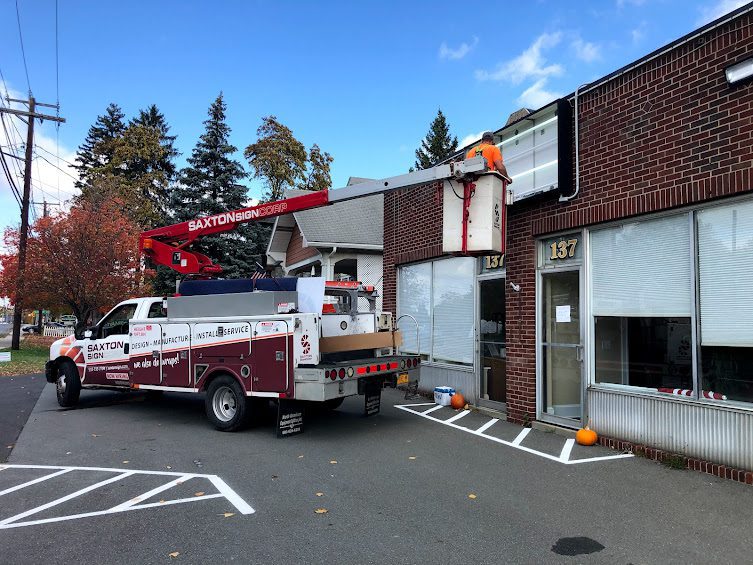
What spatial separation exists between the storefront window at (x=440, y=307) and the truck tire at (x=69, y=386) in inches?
262

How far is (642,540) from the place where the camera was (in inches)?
161

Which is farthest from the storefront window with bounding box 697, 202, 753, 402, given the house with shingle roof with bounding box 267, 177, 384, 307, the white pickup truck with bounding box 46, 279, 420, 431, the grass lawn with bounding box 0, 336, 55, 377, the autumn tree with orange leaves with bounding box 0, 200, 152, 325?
the autumn tree with orange leaves with bounding box 0, 200, 152, 325

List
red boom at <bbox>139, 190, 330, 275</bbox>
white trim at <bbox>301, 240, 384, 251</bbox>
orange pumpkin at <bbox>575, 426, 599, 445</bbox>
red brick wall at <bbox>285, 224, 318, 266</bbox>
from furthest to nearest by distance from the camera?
red brick wall at <bbox>285, 224, 318, 266</bbox> < white trim at <bbox>301, 240, 384, 251</bbox> < red boom at <bbox>139, 190, 330, 275</bbox> < orange pumpkin at <bbox>575, 426, 599, 445</bbox>

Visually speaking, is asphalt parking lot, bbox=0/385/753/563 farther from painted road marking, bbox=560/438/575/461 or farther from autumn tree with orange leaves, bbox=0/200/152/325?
autumn tree with orange leaves, bbox=0/200/152/325

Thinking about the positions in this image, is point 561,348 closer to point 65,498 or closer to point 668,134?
point 668,134

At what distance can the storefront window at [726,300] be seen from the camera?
5539 millimetres

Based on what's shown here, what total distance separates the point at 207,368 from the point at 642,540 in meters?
6.01

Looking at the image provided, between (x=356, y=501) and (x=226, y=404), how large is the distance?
3.69 metres

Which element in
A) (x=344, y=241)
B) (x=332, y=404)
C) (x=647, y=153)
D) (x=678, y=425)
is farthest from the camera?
(x=344, y=241)

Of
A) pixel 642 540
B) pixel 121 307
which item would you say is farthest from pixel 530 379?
pixel 121 307

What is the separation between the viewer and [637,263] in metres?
6.70

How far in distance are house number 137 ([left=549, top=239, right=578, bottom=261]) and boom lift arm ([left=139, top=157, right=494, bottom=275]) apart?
6.67 ft

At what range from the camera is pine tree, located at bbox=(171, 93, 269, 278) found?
2650 centimetres

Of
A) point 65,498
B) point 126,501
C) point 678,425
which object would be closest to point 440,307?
point 678,425
